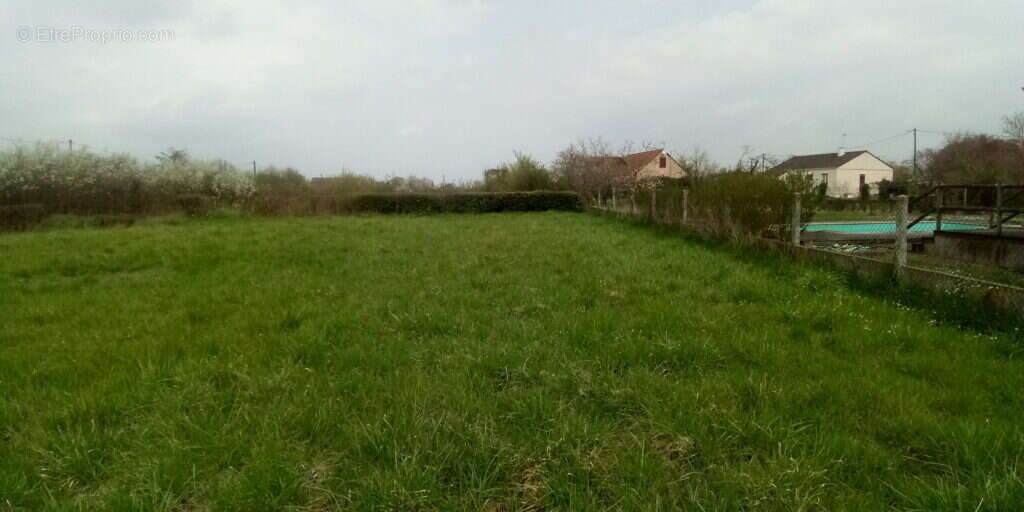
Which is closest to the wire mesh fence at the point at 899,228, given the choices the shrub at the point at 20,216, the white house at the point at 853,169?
the shrub at the point at 20,216

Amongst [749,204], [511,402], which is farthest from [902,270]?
[511,402]

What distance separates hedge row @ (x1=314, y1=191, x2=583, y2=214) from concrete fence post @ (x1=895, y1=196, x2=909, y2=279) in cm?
1865

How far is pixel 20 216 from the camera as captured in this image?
1438 cm

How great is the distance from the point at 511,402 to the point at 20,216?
19100 mm

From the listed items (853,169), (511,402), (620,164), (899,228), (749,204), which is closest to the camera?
(511,402)

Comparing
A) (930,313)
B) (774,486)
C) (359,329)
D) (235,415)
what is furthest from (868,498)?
(359,329)

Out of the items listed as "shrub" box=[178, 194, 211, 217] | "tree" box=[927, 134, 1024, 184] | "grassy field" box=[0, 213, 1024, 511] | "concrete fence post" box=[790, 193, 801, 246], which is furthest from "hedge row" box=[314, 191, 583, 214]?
"concrete fence post" box=[790, 193, 801, 246]

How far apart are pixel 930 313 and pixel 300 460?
4.47m

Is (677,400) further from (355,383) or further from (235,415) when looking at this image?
(235,415)

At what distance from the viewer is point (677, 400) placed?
235 centimetres

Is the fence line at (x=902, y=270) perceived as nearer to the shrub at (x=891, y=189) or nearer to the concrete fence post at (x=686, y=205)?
the concrete fence post at (x=686, y=205)

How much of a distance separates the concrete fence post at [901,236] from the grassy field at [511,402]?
587 mm

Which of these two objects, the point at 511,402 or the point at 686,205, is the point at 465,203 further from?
the point at 511,402

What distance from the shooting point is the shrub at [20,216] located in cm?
1417
